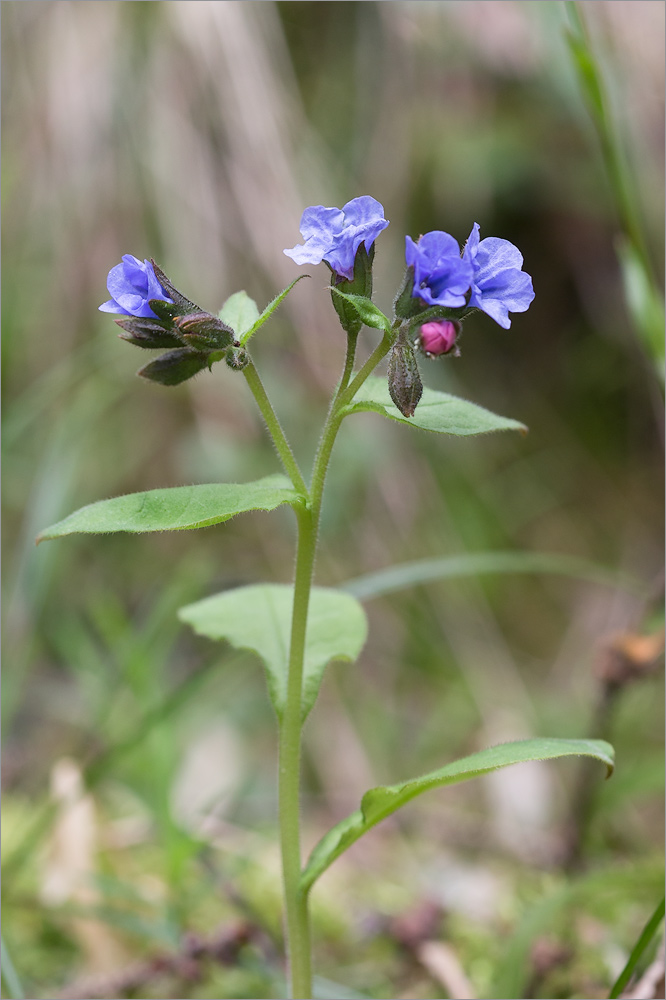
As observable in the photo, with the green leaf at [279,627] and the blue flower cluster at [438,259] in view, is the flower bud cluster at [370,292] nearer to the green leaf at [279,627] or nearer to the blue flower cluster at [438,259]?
the blue flower cluster at [438,259]

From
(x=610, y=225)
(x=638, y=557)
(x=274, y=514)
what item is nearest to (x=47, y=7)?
(x=274, y=514)

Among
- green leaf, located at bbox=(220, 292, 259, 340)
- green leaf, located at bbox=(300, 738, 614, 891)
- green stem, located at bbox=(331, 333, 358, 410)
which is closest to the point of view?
green leaf, located at bbox=(300, 738, 614, 891)

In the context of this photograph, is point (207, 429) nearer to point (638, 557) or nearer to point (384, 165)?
point (384, 165)

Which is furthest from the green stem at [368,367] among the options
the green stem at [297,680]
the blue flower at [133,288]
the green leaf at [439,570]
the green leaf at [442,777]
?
the green leaf at [439,570]

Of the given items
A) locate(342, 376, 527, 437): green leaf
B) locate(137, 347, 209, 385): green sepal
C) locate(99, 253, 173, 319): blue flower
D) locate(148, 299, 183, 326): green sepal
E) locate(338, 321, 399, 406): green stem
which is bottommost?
locate(342, 376, 527, 437): green leaf

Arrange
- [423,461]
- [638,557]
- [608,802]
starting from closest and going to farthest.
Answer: [608,802] → [423,461] → [638,557]

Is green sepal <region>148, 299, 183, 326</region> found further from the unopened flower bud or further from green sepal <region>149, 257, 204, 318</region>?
the unopened flower bud

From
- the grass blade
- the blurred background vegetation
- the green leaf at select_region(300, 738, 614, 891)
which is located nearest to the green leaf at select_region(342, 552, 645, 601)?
the blurred background vegetation
